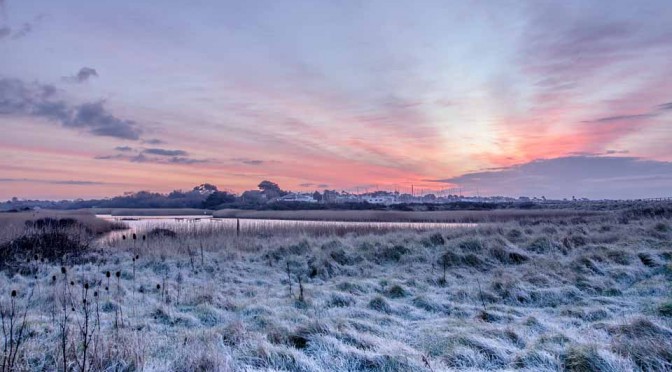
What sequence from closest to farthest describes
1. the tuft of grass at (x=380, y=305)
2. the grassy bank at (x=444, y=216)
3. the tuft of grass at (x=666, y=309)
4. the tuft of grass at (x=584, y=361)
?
the tuft of grass at (x=584, y=361) → the tuft of grass at (x=666, y=309) → the tuft of grass at (x=380, y=305) → the grassy bank at (x=444, y=216)

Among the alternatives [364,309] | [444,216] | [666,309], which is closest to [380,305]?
[364,309]

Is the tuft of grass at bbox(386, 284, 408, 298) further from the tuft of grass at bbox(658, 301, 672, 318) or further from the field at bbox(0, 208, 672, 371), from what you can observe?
the tuft of grass at bbox(658, 301, 672, 318)

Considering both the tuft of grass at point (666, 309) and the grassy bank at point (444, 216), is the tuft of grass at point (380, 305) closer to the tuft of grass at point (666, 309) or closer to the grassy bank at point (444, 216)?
the tuft of grass at point (666, 309)

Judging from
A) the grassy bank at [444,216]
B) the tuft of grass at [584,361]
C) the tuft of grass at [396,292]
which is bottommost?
the tuft of grass at [396,292]

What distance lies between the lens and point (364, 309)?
7758 mm

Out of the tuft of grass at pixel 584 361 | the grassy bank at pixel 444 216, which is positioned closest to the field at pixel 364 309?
the tuft of grass at pixel 584 361

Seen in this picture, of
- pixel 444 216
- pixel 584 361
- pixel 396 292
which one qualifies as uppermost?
pixel 444 216

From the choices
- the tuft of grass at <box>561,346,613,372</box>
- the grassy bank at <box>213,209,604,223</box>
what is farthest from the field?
the grassy bank at <box>213,209,604,223</box>

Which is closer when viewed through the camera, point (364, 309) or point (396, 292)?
point (364, 309)

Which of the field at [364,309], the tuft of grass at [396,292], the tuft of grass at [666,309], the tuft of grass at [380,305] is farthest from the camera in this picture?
the tuft of grass at [396,292]

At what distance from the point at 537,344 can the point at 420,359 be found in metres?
1.55

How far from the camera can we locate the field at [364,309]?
477 centimetres

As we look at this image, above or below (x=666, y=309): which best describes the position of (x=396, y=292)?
below

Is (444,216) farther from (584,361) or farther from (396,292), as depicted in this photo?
(584,361)
